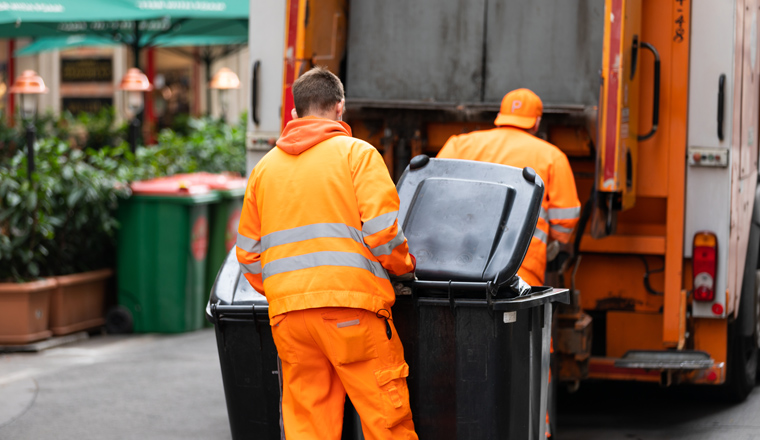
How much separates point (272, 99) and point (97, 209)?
2.59m

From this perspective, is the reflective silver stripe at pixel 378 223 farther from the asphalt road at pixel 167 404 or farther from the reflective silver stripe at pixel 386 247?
the asphalt road at pixel 167 404

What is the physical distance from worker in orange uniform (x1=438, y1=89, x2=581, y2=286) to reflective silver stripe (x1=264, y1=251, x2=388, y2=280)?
105 centimetres

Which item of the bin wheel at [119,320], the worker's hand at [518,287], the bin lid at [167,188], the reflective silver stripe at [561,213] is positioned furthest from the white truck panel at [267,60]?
the bin wheel at [119,320]

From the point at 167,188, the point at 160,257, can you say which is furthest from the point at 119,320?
the point at 167,188

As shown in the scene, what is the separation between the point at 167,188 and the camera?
26.1ft

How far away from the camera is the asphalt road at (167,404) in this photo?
17.6 feet

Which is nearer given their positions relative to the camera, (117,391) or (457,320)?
(457,320)

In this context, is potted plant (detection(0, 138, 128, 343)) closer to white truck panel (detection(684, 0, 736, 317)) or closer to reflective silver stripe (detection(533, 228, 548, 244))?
reflective silver stripe (detection(533, 228, 548, 244))

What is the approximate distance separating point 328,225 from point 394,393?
601 millimetres

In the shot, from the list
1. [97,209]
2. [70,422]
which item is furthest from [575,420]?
[97,209]

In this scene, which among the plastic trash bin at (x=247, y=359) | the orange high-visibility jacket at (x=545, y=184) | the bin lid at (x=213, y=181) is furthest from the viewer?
the bin lid at (x=213, y=181)

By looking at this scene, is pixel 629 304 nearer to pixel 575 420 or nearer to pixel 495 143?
pixel 575 420

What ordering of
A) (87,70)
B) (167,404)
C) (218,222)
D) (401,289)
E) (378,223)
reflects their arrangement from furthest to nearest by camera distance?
(87,70)
(218,222)
(167,404)
(401,289)
(378,223)

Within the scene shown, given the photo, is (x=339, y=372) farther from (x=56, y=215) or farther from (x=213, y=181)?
(x=213, y=181)
